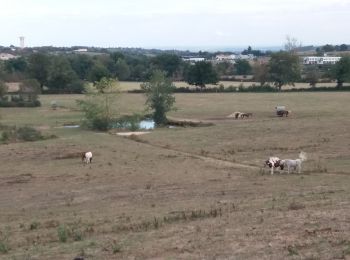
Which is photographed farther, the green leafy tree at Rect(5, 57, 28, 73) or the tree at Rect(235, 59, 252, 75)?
the tree at Rect(235, 59, 252, 75)

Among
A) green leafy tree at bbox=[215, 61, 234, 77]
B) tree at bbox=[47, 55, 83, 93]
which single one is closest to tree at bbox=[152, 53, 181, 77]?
green leafy tree at bbox=[215, 61, 234, 77]

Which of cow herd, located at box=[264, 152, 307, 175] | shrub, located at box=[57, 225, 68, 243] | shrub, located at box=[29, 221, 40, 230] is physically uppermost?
shrub, located at box=[57, 225, 68, 243]

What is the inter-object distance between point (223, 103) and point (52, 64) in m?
53.1

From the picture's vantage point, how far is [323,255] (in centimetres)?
1374

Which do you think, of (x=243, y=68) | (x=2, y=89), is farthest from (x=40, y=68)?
(x=243, y=68)

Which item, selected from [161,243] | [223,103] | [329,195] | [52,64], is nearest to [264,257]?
[161,243]

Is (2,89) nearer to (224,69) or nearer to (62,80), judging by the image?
(62,80)

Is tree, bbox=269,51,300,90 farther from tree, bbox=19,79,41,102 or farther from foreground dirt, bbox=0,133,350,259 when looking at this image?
foreground dirt, bbox=0,133,350,259

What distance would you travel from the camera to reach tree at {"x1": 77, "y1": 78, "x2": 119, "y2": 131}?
71062 mm

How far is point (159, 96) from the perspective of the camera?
7850cm

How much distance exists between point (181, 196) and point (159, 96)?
5062 centimetres

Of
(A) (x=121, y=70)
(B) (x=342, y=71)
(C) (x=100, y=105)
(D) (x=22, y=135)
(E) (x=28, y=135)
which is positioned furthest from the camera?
(A) (x=121, y=70)

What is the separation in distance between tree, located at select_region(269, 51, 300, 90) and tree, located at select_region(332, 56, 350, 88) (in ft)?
30.7

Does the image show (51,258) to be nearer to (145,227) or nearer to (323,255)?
(145,227)
